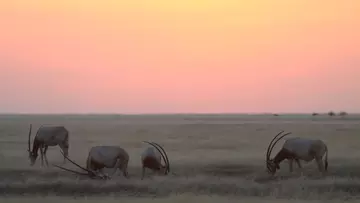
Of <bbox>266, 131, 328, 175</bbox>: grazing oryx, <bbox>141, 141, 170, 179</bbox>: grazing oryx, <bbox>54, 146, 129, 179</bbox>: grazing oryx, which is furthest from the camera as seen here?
<bbox>266, 131, 328, 175</bbox>: grazing oryx

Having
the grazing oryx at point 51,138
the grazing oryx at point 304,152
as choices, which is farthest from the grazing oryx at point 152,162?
the grazing oryx at point 51,138

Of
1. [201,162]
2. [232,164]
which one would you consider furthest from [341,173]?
[201,162]

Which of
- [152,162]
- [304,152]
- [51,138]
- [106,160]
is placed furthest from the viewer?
[51,138]

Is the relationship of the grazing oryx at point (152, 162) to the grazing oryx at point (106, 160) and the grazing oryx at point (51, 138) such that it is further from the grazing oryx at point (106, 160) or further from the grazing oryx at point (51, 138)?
the grazing oryx at point (51, 138)

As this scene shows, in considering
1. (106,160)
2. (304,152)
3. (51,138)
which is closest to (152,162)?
(106,160)

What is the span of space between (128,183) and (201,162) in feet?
22.9

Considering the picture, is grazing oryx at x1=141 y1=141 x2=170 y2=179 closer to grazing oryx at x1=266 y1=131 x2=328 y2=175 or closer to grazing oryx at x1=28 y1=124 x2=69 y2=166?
grazing oryx at x1=266 y1=131 x2=328 y2=175

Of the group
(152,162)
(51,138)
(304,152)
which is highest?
(51,138)

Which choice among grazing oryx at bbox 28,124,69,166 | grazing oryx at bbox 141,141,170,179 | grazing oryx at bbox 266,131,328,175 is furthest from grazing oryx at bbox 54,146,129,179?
grazing oryx at bbox 266,131,328,175

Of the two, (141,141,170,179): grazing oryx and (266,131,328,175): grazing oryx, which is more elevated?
(266,131,328,175): grazing oryx

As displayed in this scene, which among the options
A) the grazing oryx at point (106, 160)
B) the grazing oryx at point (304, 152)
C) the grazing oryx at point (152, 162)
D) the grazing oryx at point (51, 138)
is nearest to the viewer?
the grazing oryx at point (106, 160)

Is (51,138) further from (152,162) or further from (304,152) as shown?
(304,152)

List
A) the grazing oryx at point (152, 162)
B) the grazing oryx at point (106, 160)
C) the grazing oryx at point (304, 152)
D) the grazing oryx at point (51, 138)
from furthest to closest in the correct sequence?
the grazing oryx at point (51, 138), the grazing oryx at point (304, 152), the grazing oryx at point (152, 162), the grazing oryx at point (106, 160)

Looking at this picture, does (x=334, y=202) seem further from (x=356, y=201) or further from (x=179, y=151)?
(x=179, y=151)
